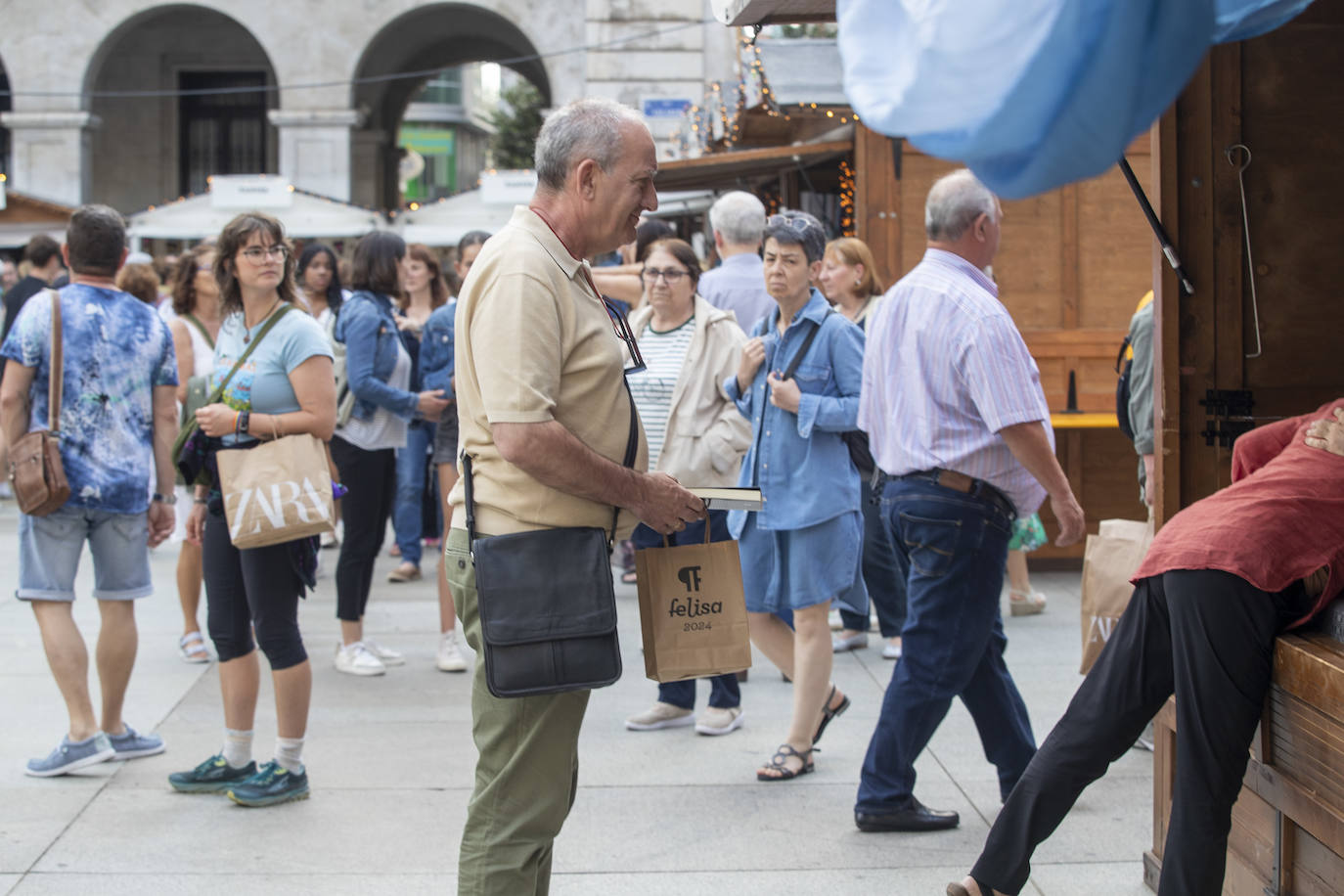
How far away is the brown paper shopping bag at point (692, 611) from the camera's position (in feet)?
10.6

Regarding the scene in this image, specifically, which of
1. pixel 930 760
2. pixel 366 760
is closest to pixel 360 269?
pixel 366 760

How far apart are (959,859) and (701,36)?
1682cm

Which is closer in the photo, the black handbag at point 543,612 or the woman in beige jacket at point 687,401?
the black handbag at point 543,612

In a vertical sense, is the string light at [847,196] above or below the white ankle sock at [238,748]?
above

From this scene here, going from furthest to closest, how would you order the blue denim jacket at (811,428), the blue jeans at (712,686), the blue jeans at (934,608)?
1. the blue jeans at (712,686)
2. the blue denim jacket at (811,428)
3. the blue jeans at (934,608)

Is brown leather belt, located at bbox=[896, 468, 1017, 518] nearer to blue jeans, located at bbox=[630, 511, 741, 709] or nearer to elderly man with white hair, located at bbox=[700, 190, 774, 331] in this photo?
blue jeans, located at bbox=[630, 511, 741, 709]

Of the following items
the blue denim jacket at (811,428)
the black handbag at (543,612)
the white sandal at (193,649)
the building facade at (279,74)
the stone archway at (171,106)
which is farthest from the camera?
the stone archway at (171,106)

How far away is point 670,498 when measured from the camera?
9.89 feet

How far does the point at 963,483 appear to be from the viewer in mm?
4098

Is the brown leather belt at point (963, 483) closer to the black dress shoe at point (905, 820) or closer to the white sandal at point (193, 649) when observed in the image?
the black dress shoe at point (905, 820)

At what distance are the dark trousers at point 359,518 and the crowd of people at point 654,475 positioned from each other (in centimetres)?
1

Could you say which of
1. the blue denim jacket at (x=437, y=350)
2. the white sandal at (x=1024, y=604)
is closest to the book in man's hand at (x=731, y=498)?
the blue denim jacket at (x=437, y=350)

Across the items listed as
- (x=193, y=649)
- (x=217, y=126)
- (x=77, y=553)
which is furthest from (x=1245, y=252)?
(x=217, y=126)

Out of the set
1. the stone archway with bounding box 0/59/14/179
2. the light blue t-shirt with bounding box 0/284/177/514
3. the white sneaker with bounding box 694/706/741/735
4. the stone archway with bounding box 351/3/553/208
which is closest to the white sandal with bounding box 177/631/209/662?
the light blue t-shirt with bounding box 0/284/177/514
